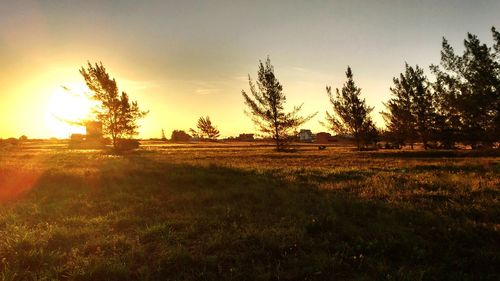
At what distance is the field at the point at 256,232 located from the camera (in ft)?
19.1

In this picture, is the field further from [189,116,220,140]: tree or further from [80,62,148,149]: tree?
[189,116,220,140]: tree

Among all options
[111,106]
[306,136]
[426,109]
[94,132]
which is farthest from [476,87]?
[306,136]

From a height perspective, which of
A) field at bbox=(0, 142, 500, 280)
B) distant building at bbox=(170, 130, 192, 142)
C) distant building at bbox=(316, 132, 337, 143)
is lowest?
field at bbox=(0, 142, 500, 280)

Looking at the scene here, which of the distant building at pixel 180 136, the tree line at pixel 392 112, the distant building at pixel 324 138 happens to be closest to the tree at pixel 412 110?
the tree line at pixel 392 112

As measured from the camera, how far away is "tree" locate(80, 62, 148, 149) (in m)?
46.5

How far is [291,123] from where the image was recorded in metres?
48.1

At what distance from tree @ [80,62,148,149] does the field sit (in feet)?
117

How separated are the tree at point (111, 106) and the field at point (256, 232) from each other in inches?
1399

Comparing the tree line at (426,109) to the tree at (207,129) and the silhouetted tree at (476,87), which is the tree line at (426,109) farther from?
the tree at (207,129)

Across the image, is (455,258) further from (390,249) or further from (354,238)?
(354,238)

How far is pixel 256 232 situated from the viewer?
24.3 ft

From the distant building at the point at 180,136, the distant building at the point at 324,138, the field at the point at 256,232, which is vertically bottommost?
the field at the point at 256,232

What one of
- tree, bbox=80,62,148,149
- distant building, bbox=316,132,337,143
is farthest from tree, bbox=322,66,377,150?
distant building, bbox=316,132,337,143

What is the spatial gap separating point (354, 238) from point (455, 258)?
6.17 feet
